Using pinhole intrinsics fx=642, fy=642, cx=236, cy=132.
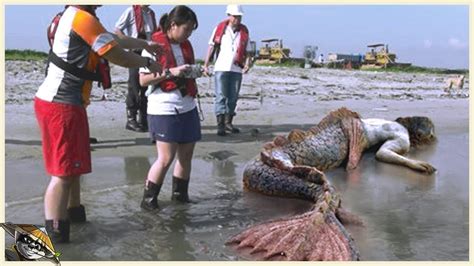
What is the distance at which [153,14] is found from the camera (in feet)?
30.2

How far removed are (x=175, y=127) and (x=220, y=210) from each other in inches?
32.7

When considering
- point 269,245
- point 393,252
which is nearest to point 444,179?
point 393,252

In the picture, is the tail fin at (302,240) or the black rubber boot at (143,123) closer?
the tail fin at (302,240)

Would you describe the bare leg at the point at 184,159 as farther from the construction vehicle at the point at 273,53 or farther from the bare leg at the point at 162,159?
the construction vehicle at the point at 273,53

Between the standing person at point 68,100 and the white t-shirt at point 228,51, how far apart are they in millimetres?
4762

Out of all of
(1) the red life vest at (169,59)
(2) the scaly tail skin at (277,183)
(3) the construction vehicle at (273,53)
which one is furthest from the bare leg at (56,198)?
(3) the construction vehicle at (273,53)

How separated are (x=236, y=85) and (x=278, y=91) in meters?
8.23

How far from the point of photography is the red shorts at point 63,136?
452 cm

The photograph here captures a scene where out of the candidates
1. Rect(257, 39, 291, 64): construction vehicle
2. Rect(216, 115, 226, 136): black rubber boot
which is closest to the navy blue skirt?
Rect(216, 115, 226, 136): black rubber boot

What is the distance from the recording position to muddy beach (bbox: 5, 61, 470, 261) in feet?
15.0

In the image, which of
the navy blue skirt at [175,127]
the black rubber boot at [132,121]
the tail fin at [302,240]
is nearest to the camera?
the tail fin at [302,240]

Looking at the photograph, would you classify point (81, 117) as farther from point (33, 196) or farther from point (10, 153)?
point (10, 153)

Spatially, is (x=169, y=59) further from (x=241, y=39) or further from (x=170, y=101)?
(x=241, y=39)

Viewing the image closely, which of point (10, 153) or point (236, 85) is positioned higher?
point (236, 85)
